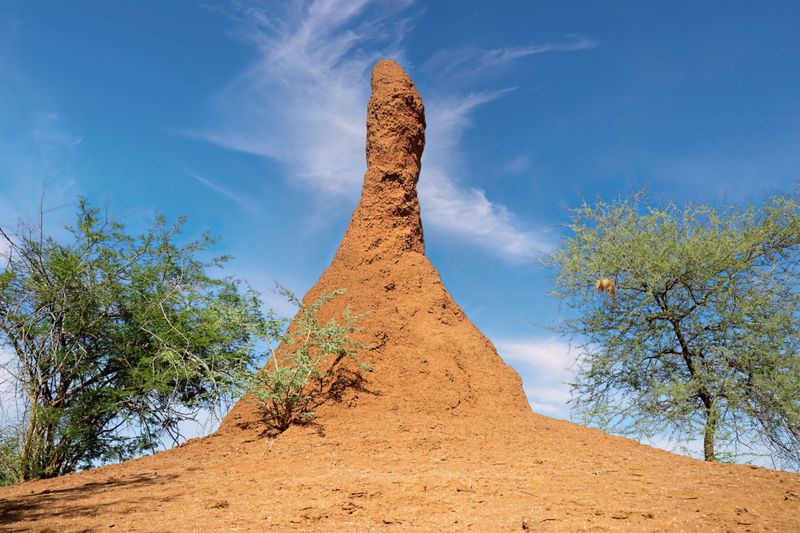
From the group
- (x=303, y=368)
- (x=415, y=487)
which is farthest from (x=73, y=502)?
(x=415, y=487)

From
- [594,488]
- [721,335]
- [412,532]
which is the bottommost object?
[412,532]

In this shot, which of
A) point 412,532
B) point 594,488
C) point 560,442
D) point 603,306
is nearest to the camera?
point 412,532

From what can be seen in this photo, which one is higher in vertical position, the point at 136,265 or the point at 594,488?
the point at 136,265

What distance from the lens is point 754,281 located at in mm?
13805

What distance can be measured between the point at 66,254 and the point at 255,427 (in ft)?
19.9

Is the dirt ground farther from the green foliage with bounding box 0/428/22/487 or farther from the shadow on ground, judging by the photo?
the green foliage with bounding box 0/428/22/487

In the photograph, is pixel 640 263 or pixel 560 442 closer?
pixel 560 442

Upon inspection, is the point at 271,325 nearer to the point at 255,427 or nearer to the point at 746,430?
the point at 255,427

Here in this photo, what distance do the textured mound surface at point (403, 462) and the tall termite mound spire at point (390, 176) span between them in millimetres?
30

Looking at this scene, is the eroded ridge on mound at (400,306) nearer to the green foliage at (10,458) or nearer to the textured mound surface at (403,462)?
the textured mound surface at (403,462)

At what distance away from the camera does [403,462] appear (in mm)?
7613

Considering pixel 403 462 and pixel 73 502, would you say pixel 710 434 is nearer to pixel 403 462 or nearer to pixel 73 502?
pixel 403 462

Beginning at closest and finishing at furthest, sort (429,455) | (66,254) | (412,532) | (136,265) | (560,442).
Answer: (412,532) → (429,455) → (560,442) → (66,254) → (136,265)

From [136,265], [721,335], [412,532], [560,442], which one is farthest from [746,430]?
[136,265]
